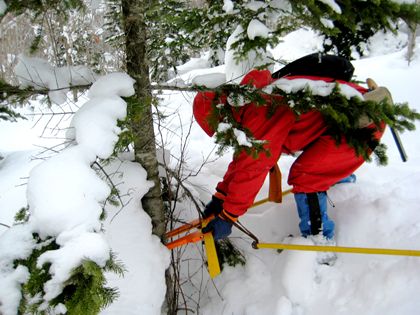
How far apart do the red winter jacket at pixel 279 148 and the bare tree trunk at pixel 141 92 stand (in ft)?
1.33

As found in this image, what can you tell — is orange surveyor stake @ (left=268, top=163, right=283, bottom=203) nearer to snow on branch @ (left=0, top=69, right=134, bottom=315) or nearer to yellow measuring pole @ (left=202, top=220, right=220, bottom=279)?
yellow measuring pole @ (left=202, top=220, right=220, bottom=279)

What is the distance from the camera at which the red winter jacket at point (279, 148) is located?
7.39 feet

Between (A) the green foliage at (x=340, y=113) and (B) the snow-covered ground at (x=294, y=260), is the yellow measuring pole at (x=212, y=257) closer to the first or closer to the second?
(B) the snow-covered ground at (x=294, y=260)

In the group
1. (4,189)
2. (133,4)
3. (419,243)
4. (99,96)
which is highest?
(133,4)

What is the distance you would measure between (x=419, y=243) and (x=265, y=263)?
48.5 inches

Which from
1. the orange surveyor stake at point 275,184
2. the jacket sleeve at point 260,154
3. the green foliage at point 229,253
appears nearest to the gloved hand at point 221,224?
the jacket sleeve at point 260,154

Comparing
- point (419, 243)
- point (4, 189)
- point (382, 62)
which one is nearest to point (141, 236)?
point (419, 243)

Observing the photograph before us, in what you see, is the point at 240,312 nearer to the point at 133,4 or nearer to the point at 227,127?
the point at 227,127

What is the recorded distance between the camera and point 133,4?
188 centimetres

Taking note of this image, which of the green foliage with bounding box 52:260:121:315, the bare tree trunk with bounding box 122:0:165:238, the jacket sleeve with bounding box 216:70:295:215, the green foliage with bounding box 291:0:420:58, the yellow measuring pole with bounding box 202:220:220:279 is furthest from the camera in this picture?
the yellow measuring pole with bounding box 202:220:220:279

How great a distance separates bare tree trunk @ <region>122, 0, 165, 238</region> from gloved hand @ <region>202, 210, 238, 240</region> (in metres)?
0.46

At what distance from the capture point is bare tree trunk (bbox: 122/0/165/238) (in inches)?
74.8

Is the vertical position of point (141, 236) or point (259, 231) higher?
point (141, 236)

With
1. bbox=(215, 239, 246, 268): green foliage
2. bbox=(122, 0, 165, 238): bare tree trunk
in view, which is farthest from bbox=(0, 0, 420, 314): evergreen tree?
bbox=(215, 239, 246, 268): green foliage
